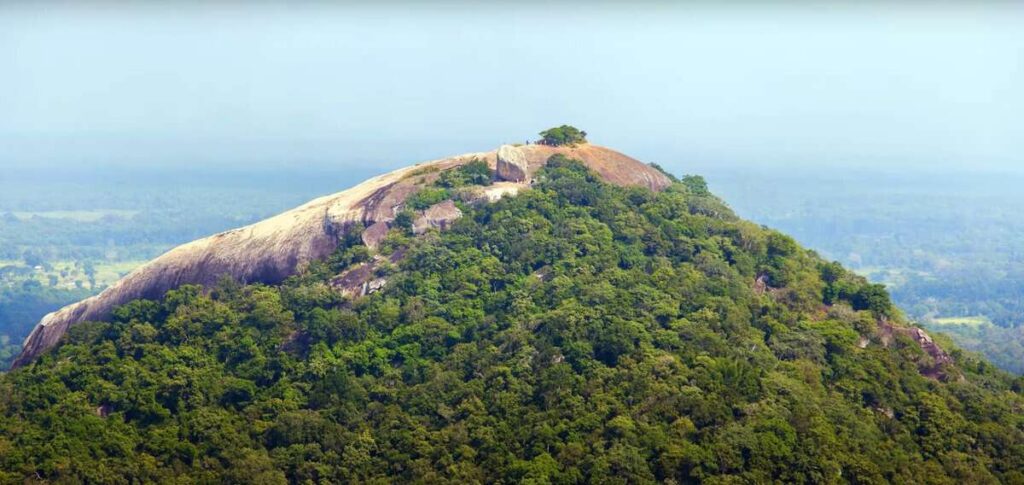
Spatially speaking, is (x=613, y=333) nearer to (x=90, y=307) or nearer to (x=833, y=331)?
(x=833, y=331)

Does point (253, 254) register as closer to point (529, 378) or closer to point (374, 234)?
point (374, 234)

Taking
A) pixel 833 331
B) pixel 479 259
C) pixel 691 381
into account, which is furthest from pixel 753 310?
pixel 479 259

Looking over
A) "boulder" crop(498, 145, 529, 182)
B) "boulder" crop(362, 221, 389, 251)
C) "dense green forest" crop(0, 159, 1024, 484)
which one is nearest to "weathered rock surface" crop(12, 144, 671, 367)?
"boulder" crop(362, 221, 389, 251)

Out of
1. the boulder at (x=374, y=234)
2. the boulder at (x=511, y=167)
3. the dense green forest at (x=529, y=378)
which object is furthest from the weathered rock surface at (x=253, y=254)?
the boulder at (x=511, y=167)

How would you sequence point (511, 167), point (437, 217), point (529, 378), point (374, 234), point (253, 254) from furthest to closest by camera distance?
point (511, 167)
point (437, 217)
point (374, 234)
point (253, 254)
point (529, 378)

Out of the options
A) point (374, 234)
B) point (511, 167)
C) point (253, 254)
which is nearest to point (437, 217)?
point (374, 234)
